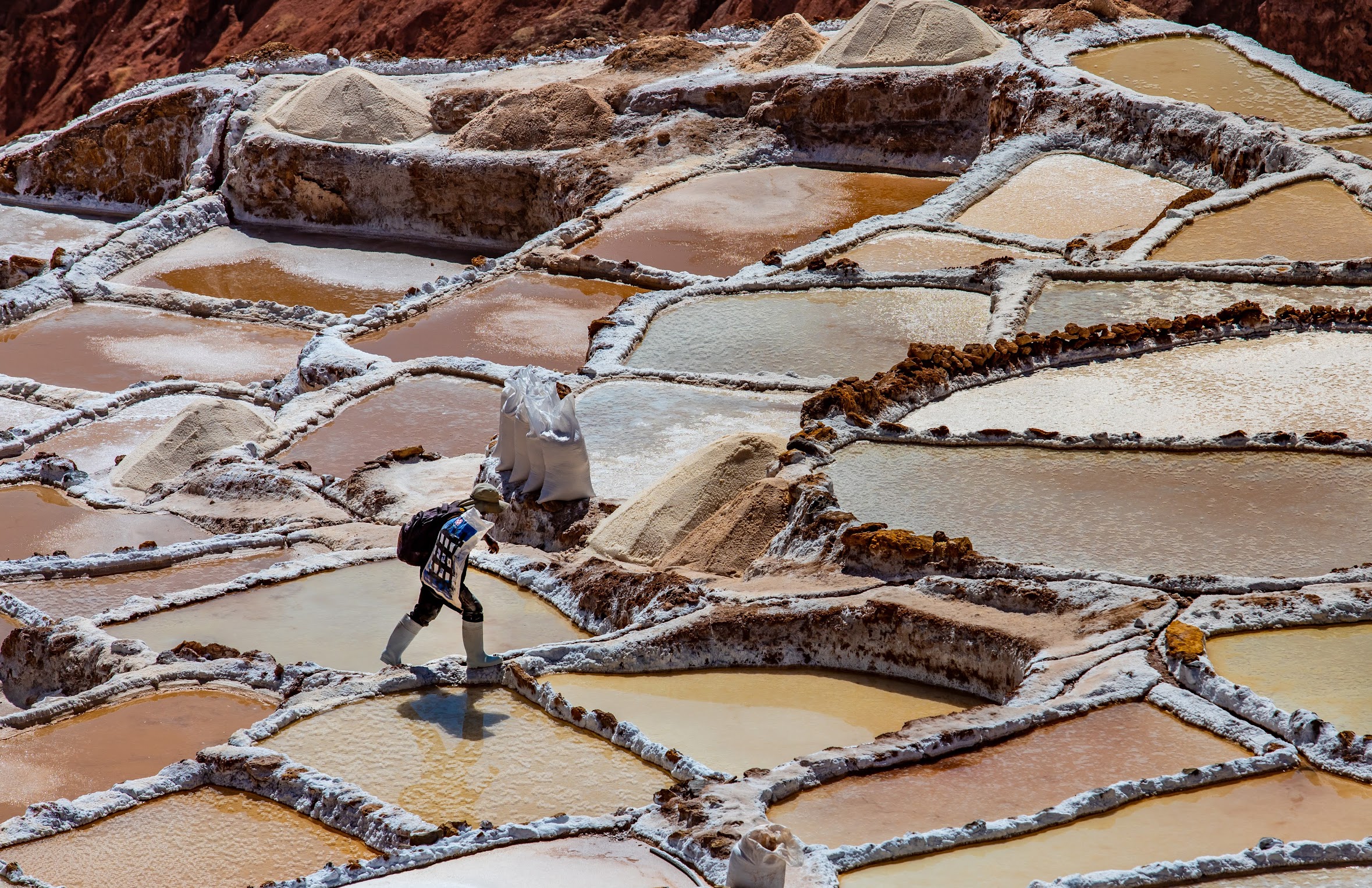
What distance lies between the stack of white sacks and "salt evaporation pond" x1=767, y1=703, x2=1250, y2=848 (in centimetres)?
494

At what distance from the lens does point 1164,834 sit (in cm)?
575

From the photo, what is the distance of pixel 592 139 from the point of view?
2111 cm

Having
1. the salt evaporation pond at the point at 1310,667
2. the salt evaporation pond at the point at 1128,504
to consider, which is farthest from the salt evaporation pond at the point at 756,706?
the salt evaporation pond at the point at 1310,667

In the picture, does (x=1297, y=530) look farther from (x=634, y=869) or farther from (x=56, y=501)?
(x=56, y=501)

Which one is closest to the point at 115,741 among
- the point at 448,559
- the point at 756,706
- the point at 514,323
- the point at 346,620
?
the point at 346,620

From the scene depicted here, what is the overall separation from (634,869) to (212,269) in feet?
55.7

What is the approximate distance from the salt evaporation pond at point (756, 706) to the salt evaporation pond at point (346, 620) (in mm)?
1366

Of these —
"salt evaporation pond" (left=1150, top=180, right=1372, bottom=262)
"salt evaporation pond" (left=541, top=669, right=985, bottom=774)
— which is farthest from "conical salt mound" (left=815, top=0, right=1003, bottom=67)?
"salt evaporation pond" (left=541, top=669, right=985, bottom=774)

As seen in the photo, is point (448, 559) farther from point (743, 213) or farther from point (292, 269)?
point (292, 269)

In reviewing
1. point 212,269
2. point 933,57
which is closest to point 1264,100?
point 933,57

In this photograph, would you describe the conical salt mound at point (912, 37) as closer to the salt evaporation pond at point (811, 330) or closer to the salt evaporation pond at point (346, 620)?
the salt evaporation pond at point (811, 330)

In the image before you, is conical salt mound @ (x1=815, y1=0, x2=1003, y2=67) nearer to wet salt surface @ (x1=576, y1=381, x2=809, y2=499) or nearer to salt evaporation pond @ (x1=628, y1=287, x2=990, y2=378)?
salt evaporation pond @ (x1=628, y1=287, x2=990, y2=378)

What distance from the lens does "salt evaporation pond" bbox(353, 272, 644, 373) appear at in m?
15.8

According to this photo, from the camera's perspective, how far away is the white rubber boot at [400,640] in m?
7.80
